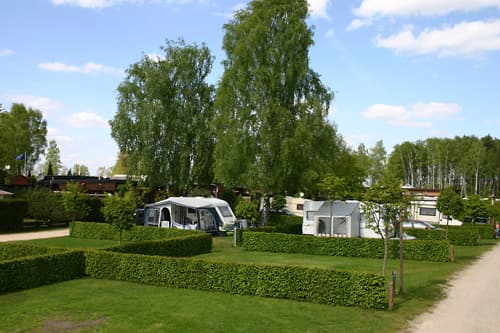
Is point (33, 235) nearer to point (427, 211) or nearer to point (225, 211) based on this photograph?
point (225, 211)

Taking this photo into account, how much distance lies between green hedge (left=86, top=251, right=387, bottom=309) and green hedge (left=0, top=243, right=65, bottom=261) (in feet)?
7.20

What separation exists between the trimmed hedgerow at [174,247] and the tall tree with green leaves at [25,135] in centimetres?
3425

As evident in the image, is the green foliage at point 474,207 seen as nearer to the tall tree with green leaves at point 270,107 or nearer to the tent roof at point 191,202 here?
the tall tree with green leaves at point 270,107

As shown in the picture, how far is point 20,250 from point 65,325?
26.5 ft

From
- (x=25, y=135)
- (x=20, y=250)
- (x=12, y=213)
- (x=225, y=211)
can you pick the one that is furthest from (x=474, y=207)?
(x=25, y=135)

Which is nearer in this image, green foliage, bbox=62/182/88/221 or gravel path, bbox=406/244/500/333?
gravel path, bbox=406/244/500/333

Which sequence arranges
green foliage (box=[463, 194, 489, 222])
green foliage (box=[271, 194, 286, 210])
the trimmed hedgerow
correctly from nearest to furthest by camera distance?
the trimmed hedgerow
green foliage (box=[463, 194, 489, 222])
green foliage (box=[271, 194, 286, 210])

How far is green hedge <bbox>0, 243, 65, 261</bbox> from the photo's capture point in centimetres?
1494

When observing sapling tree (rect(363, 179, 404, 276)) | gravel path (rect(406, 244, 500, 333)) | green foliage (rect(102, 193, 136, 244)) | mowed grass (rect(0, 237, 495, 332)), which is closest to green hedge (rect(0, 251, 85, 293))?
mowed grass (rect(0, 237, 495, 332))

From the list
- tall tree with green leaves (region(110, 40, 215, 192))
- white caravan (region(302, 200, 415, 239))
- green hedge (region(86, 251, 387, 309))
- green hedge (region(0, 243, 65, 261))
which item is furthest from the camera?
tall tree with green leaves (region(110, 40, 215, 192))

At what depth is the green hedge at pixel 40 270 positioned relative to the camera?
11.7 meters

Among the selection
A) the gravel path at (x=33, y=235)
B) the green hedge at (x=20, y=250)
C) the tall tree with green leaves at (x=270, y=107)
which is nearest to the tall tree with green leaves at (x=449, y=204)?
the tall tree with green leaves at (x=270, y=107)

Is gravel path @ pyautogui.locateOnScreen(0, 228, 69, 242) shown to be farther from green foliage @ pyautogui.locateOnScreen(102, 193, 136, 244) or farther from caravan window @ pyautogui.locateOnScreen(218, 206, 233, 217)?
caravan window @ pyautogui.locateOnScreen(218, 206, 233, 217)

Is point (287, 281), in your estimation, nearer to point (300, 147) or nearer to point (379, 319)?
point (379, 319)
